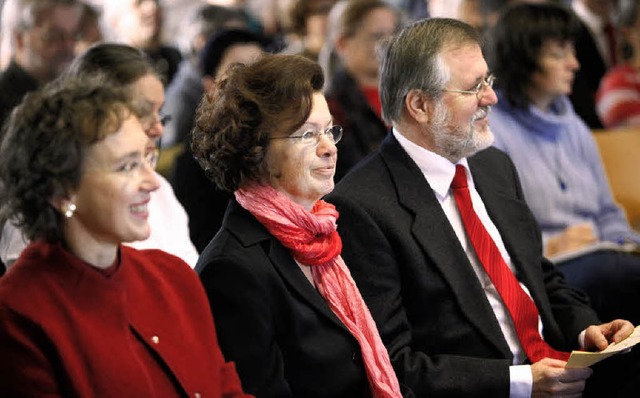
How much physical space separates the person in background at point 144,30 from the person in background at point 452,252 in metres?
3.33

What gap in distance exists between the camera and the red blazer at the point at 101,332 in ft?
6.81

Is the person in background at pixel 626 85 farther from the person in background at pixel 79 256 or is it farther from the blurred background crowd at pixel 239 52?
the person in background at pixel 79 256

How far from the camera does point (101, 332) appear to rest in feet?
7.09

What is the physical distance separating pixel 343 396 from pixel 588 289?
5.06ft

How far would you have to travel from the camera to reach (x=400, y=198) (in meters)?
3.01

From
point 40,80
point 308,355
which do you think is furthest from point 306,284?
point 40,80

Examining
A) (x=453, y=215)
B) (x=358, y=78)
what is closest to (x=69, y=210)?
(x=453, y=215)

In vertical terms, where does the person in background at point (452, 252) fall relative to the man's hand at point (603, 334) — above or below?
above

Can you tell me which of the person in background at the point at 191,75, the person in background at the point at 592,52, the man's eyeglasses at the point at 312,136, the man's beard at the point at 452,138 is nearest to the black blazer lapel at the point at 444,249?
the man's beard at the point at 452,138

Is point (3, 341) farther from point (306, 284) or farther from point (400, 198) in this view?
point (400, 198)

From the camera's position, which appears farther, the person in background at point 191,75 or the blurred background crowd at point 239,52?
the person in background at point 191,75

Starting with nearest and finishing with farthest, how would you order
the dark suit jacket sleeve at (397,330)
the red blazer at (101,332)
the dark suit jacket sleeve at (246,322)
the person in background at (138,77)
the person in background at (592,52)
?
the red blazer at (101,332)
the dark suit jacket sleeve at (246,322)
the dark suit jacket sleeve at (397,330)
the person in background at (138,77)
the person in background at (592,52)

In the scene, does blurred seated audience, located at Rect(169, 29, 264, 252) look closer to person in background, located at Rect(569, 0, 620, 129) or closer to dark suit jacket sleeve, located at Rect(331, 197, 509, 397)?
dark suit jacket sleeve, located at Rect(331, 197, 509, 397)

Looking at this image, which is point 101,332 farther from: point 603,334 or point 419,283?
point 603,334
